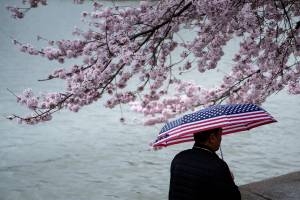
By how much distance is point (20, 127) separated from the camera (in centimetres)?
1446

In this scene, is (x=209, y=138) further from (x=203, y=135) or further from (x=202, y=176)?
(x=202, y=176)

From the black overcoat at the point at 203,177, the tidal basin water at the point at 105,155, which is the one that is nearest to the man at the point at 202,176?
the black overcoat at the point at 203,177

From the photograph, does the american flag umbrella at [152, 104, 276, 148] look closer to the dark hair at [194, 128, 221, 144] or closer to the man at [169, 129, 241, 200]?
the dark hair at [194, 128, 221, 144]

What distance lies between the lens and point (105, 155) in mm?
11734

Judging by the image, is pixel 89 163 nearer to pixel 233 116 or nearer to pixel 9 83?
pixel 233 116

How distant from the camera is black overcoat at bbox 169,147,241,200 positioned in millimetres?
3189

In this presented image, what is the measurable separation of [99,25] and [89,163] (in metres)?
4.95

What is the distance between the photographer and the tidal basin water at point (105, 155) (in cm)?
956

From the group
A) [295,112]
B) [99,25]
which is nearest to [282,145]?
[295,112]

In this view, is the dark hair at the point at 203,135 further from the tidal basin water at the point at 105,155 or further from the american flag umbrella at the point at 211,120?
the tidal basin water at the point at 105,155

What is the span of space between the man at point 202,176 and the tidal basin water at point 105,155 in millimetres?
5752

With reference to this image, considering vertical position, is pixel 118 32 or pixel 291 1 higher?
pixel 291 1

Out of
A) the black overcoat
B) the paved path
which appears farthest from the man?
the paved path

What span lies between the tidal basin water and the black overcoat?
577cm
